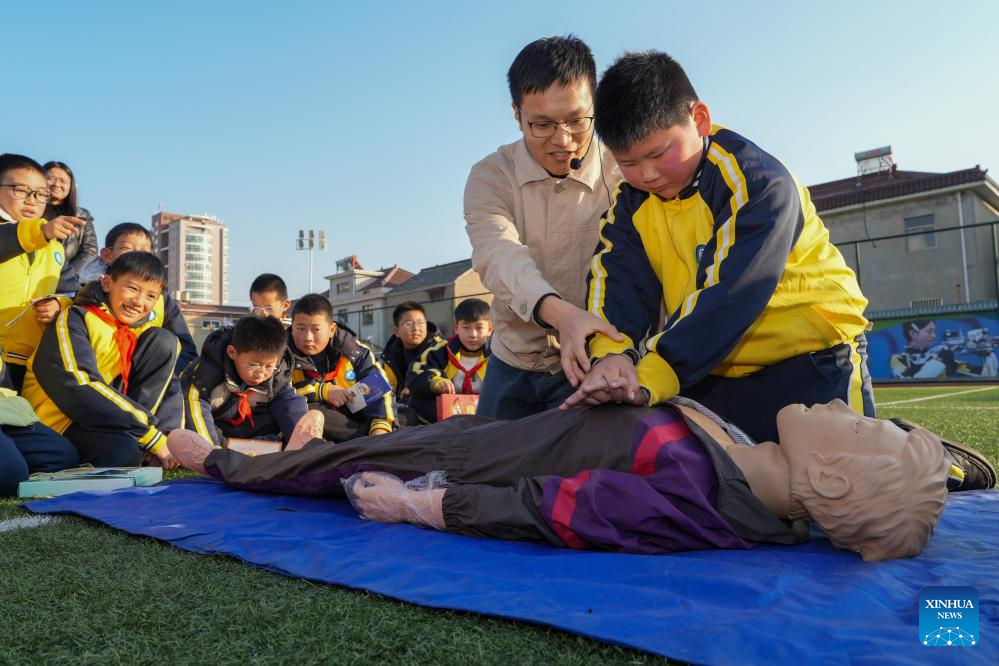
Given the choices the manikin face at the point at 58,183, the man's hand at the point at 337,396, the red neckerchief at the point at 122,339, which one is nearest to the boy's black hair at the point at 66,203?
the manikin face at the point at 58,183

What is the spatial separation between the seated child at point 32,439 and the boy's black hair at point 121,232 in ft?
8.10

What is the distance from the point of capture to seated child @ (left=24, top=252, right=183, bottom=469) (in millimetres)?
4086

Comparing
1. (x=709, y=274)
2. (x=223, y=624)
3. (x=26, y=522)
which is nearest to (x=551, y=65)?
(x=709, y=274)

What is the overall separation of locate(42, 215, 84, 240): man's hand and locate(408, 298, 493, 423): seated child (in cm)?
384

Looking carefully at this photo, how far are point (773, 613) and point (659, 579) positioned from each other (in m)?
0.30

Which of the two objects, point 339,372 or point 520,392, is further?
point 339,372

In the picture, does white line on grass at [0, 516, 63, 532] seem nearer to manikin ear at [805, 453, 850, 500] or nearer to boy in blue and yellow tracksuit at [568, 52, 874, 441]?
boy in blue and yellow tracksuit at [568, 52, 874, 441]

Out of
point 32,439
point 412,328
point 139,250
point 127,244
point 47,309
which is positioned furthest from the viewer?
point 412,328

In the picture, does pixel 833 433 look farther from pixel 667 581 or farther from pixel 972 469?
Result: pixel 972 469

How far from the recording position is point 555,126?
279 cm

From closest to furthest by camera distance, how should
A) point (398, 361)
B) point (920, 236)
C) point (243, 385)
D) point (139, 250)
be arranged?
1. point (243, 385)
2. point (139, 250)
3. point (398, 361)
4. point (920, 236)

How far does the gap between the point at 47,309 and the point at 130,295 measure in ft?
1.51

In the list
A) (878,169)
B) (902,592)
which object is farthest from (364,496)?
(878,169)

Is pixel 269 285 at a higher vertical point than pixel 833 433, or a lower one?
higher
